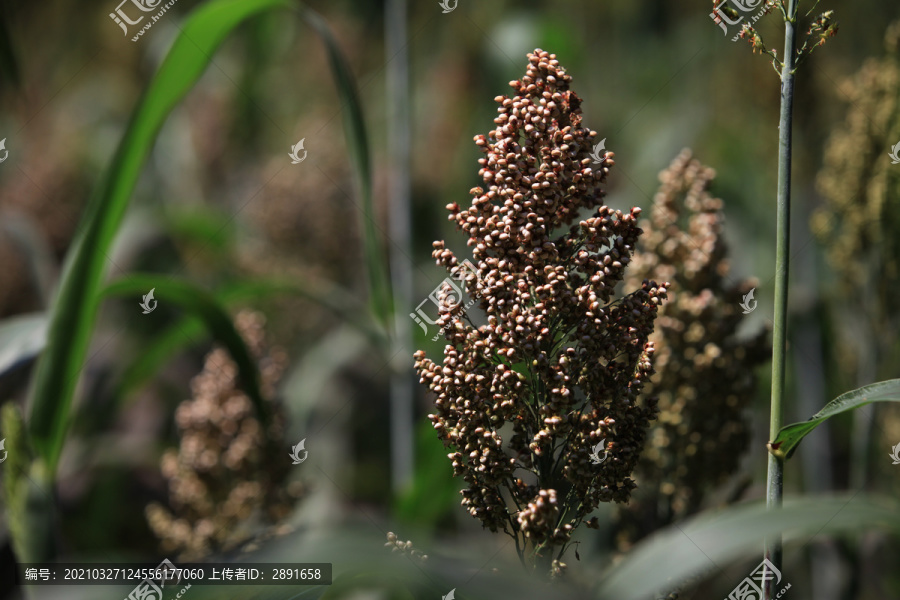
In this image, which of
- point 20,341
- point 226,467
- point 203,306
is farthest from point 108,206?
point 226,467

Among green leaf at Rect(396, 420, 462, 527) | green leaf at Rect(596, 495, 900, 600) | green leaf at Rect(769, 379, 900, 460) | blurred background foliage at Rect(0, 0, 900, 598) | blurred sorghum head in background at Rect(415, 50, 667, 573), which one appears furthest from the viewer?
blurred background foliage at Rect(0, 0, 900, 598)

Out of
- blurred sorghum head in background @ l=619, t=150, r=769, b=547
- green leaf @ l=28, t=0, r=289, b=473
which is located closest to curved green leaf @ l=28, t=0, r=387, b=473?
green leaf @ l=28, t=0, r=289, b=473

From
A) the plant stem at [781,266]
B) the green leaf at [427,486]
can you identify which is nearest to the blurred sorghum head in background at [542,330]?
the plant stem at [781,266]

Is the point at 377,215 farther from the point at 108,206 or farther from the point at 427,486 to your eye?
the point at 108,206

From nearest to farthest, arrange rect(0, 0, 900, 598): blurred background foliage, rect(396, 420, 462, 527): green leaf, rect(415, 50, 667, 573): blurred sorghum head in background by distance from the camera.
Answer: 1. rect(415, 50, 667, 573): blurred sorghum head in background
2. rect(396, 420, 462, 527): green leaf
3. rect(0, 0, 900, 598): blurred background foliage

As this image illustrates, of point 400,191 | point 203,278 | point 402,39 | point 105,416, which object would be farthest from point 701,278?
point 203,278

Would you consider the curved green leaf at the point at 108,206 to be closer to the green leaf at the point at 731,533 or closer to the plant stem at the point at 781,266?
the plant stem at the point at 781,266

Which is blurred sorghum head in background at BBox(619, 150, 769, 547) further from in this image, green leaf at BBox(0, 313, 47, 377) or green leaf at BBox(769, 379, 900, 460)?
green leaf at BBox(0, 313, 47, 377)
